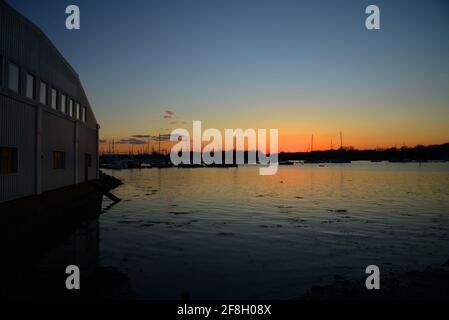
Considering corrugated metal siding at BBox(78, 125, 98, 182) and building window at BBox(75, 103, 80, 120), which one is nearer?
building window at BBox(75, 103, 80, 120)

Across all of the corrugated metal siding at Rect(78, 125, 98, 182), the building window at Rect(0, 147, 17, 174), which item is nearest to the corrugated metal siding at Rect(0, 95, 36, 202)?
A: the building window at Rect(0, 147, 17, 174)

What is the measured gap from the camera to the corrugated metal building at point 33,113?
2080cm

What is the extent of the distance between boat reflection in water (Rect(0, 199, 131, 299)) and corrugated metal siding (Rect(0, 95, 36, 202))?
3099 mm

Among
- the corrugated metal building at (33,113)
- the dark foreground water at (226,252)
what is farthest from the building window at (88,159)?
the dark foreground water at (226,252)

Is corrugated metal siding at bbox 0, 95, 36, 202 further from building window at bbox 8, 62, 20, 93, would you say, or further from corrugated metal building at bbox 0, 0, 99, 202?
building window at bbox 8, 62, 20, 93

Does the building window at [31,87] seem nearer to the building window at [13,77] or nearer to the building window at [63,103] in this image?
the building window at [13,77]

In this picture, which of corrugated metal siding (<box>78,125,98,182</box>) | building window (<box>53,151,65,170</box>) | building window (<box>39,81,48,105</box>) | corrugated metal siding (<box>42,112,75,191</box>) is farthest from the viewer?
corrugated metal siding (<box>78,125,98,182</box>)

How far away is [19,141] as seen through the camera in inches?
879

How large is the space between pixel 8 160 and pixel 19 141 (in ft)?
4.99

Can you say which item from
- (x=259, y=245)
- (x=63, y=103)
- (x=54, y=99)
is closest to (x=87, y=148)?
(x=63, y=103)

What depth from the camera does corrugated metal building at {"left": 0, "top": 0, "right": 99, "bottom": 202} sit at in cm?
2080

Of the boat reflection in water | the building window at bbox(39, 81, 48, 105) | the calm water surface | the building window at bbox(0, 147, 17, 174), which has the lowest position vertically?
the calm water surface

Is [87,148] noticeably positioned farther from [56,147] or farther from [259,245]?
[259,245]
